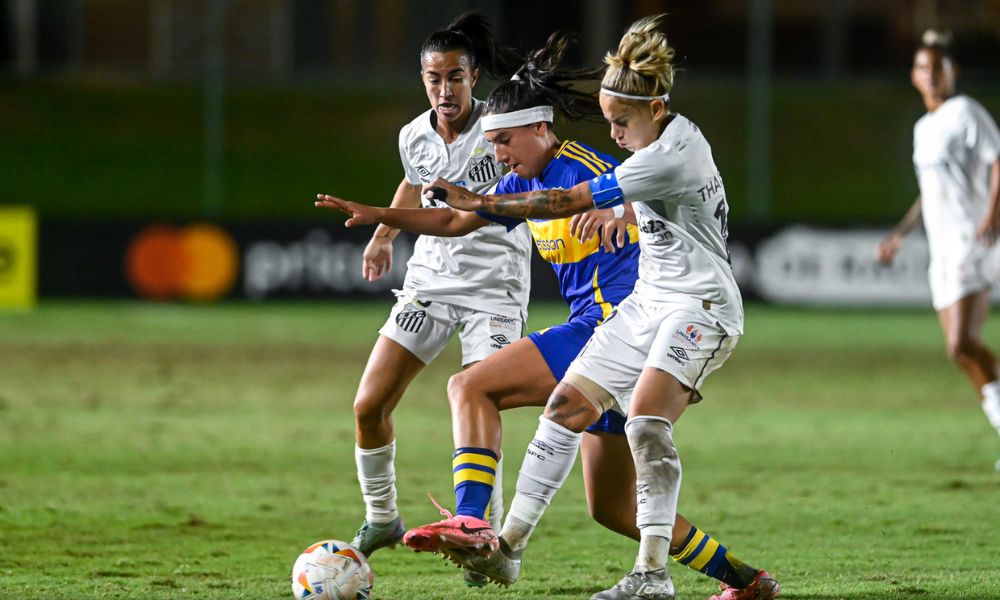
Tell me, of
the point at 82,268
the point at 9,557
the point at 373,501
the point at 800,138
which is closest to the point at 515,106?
the point at 373,501

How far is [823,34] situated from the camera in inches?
1093

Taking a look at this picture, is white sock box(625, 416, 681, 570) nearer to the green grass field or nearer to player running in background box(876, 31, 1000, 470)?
the green grass field

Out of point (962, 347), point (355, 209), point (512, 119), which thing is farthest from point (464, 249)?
point (962, 347)

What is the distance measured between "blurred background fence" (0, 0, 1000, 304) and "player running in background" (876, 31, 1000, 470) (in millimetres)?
14610

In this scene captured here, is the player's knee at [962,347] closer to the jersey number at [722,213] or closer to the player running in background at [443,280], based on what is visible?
the player running in background at [443,280]

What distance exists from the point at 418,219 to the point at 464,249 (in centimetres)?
89

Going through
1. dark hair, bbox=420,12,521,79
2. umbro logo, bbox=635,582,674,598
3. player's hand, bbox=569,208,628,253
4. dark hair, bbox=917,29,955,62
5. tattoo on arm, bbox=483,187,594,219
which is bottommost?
umbro logo, bbox=635,582,674,598

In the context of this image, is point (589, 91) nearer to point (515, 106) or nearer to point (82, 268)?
point (515, 106)

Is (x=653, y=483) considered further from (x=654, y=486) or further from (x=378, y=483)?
(x=378, y=483)

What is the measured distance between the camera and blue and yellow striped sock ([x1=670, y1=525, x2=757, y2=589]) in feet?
18.0

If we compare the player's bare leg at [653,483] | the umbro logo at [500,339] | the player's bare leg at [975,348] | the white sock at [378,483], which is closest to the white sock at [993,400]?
the player's bare leg at [975,348]

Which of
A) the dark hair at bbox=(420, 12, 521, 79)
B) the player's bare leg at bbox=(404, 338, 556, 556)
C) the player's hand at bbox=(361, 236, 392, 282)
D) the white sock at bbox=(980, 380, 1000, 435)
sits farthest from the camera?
the white sock at bbox=(980, 380, 1000, 435)

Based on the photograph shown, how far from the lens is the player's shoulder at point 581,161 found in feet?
19.5

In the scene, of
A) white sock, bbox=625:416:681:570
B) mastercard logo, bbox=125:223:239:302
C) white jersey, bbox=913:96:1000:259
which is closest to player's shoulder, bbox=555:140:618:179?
white sock, bbox=625:416:681:570
